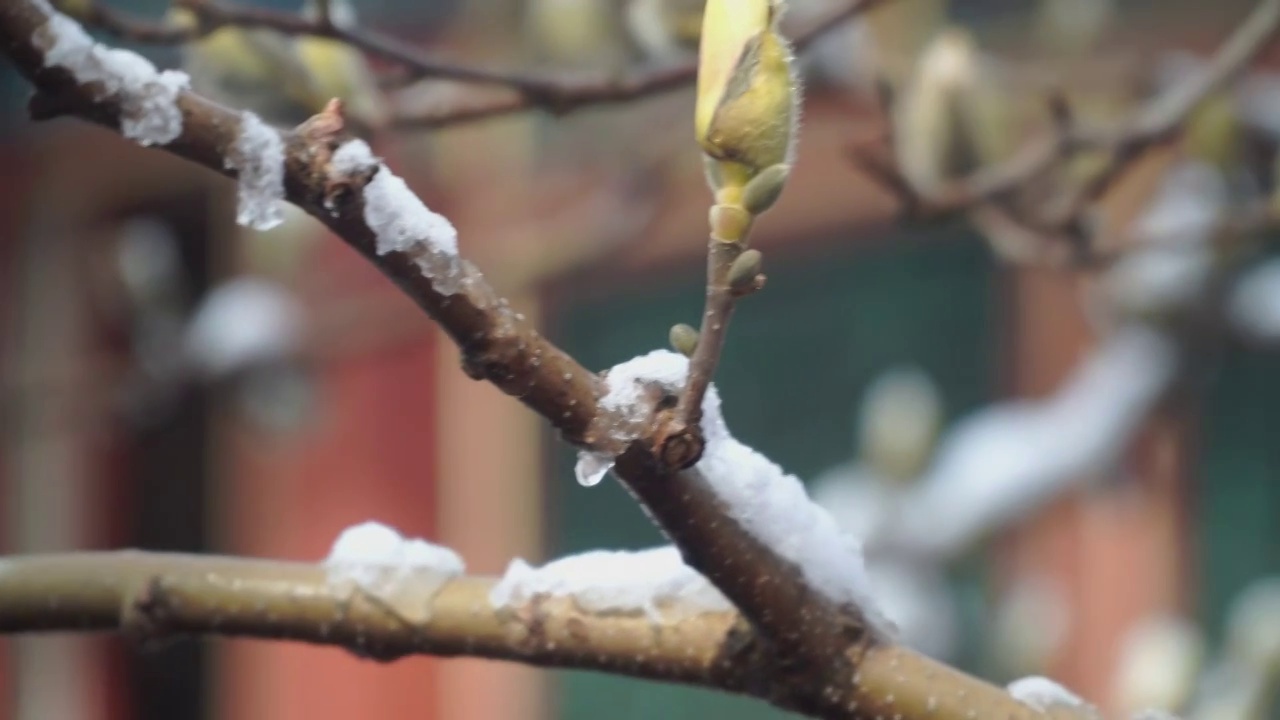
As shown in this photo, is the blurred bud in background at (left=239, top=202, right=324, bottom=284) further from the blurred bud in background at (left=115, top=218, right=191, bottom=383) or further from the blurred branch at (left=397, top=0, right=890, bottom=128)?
the blurred branch at (left=397, top=0, right=890, bottom=128)

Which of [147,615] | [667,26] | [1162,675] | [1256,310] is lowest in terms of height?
[147,615]

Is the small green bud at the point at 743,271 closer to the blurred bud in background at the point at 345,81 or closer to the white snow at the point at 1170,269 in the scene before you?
the blurred bud in background at the point at 345,81

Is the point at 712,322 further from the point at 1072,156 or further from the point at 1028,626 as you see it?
the point at 1028,626

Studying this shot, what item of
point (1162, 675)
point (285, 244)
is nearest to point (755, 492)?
point (1162, 675)

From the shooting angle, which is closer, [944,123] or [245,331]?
[944,123]

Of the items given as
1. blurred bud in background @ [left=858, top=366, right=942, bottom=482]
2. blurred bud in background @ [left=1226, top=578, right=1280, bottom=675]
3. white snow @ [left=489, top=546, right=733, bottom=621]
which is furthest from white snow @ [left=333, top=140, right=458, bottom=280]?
blurred bud in background @ [left=858, top=366, right=942, bottom=482]

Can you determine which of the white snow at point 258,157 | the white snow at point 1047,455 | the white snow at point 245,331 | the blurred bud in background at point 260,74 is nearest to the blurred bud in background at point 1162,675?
the white snow at point 1047,455

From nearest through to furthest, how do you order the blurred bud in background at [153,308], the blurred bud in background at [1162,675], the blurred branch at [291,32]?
the blurred branch at [291,32], the blurred bud in background at [1162,675], the blurred bud in background at [153,308]
